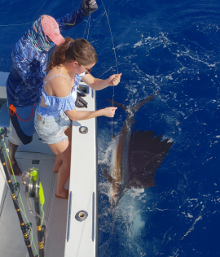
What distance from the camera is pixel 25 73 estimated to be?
8.07ft

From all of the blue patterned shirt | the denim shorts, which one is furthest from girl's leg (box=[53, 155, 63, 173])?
the blue patterned shirt

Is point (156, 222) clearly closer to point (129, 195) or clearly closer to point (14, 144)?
point (129, 195)

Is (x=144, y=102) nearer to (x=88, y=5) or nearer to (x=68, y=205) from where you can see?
(x=88, y=5)

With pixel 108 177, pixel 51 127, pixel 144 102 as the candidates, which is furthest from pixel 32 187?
pixel 144 102

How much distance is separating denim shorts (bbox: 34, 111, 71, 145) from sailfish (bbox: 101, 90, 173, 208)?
4.68ft

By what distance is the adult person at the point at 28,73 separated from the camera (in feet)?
7.91

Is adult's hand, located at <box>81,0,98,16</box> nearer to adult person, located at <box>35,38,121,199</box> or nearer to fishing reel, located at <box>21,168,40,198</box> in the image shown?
adult person, located at <box>35,38,121,199</box>

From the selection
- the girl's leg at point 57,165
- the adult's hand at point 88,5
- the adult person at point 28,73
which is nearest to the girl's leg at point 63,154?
the girl's leg at point 57,165

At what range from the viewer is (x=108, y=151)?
4.15 m

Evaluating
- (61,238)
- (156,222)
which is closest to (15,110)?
(61,238)

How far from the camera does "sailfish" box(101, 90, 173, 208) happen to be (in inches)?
144

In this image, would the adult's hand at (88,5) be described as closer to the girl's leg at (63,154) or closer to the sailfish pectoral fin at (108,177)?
the girl's leg at (63,154)

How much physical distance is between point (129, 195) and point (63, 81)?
2241mm

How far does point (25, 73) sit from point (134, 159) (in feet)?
7.09
